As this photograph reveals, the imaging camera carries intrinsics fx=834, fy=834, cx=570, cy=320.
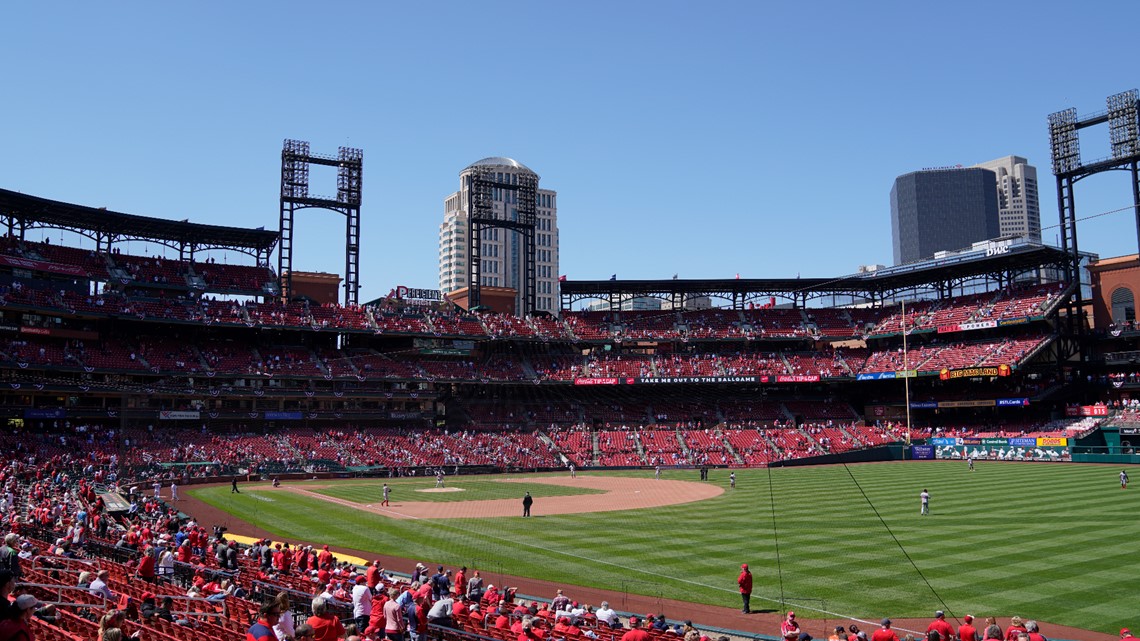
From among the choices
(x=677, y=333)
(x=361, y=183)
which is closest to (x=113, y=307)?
(x=361, y=183)

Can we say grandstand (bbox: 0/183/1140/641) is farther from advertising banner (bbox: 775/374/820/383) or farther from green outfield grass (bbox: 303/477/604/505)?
green outfield grass (bbox: 303/477/604/505)

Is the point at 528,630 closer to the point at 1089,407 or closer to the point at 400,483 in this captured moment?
the point at 400,483

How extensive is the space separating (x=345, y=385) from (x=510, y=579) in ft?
171

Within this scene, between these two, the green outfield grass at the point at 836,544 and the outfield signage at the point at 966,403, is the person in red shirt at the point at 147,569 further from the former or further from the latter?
the outfield signage at the point at 966,403

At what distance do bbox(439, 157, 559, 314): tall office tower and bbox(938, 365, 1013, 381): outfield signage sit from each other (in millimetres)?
99372

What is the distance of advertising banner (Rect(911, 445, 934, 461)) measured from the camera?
69.9 meters

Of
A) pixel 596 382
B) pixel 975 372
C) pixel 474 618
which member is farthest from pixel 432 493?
pixel 975 372

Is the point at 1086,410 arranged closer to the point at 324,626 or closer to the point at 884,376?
the point at 884,376

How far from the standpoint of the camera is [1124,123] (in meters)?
72.6

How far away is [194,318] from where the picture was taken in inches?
2707

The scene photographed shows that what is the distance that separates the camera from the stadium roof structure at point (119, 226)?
63.0 m

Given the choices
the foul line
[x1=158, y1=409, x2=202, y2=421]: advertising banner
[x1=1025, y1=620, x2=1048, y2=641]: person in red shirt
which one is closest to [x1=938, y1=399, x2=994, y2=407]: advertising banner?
the foul line

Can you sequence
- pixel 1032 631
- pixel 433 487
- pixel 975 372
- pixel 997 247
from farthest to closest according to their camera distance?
pixel 997 247
pixel 975 372
pixel 433 487
pixel 1032 631

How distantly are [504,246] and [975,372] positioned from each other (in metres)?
114
